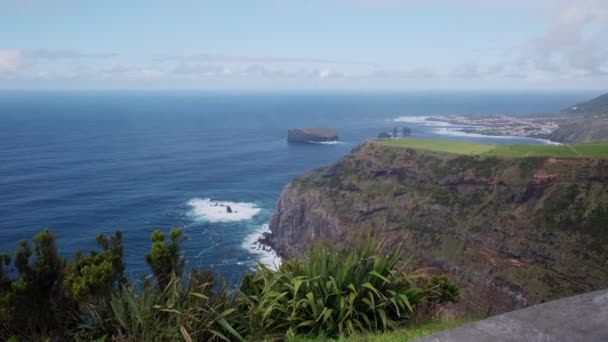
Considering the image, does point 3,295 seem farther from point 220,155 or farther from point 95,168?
point 220,155

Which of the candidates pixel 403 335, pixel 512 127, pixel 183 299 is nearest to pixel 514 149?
pixel 403 335

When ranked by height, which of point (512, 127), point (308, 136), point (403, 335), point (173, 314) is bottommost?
point (308, 136)

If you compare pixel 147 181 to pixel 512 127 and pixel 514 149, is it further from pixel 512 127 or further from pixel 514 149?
pixel 512 127

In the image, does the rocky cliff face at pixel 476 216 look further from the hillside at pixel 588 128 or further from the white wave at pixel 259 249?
the hillside at pixel 588 128

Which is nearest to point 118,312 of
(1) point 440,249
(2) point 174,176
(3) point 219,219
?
(1) point 440,249

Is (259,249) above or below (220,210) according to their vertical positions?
below

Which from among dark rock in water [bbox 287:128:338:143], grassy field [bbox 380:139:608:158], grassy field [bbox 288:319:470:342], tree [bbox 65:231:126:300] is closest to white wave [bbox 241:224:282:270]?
grassy field [bbox 380:139:608:158]
